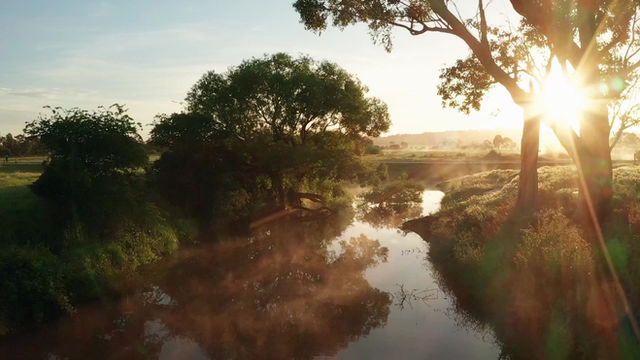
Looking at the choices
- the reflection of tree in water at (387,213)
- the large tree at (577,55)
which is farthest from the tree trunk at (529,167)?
the reflection of tree in water at (387,213)

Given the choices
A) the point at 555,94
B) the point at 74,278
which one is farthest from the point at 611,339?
the point at 74,278

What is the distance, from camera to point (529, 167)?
20891mm

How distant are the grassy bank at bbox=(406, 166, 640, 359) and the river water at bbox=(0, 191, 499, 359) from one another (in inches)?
34.7

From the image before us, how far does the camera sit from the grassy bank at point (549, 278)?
1108 cm

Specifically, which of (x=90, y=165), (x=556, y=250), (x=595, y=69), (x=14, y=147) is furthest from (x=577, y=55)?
(x=14, y=147)

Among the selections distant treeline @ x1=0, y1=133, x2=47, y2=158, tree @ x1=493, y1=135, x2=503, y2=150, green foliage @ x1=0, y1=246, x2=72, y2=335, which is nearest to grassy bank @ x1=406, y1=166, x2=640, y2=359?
green foliage @ x1=0, y1=246, x2=72, y2=335

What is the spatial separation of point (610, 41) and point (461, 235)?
33.0 feet

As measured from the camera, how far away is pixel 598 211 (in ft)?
55.7

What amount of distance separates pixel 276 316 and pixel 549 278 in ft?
29.1

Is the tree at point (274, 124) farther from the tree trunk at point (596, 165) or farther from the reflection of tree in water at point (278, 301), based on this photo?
the tree trunk at point (596, 165)

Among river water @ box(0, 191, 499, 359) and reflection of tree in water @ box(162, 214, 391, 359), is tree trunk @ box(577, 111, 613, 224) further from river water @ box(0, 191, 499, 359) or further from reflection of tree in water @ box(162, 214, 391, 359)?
reflection of tree in water @ box(162, 214, 391, 359)

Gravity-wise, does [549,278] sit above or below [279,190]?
below

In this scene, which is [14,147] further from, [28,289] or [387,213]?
[28,289]

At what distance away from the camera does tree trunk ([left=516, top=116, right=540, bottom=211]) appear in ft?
67.7
